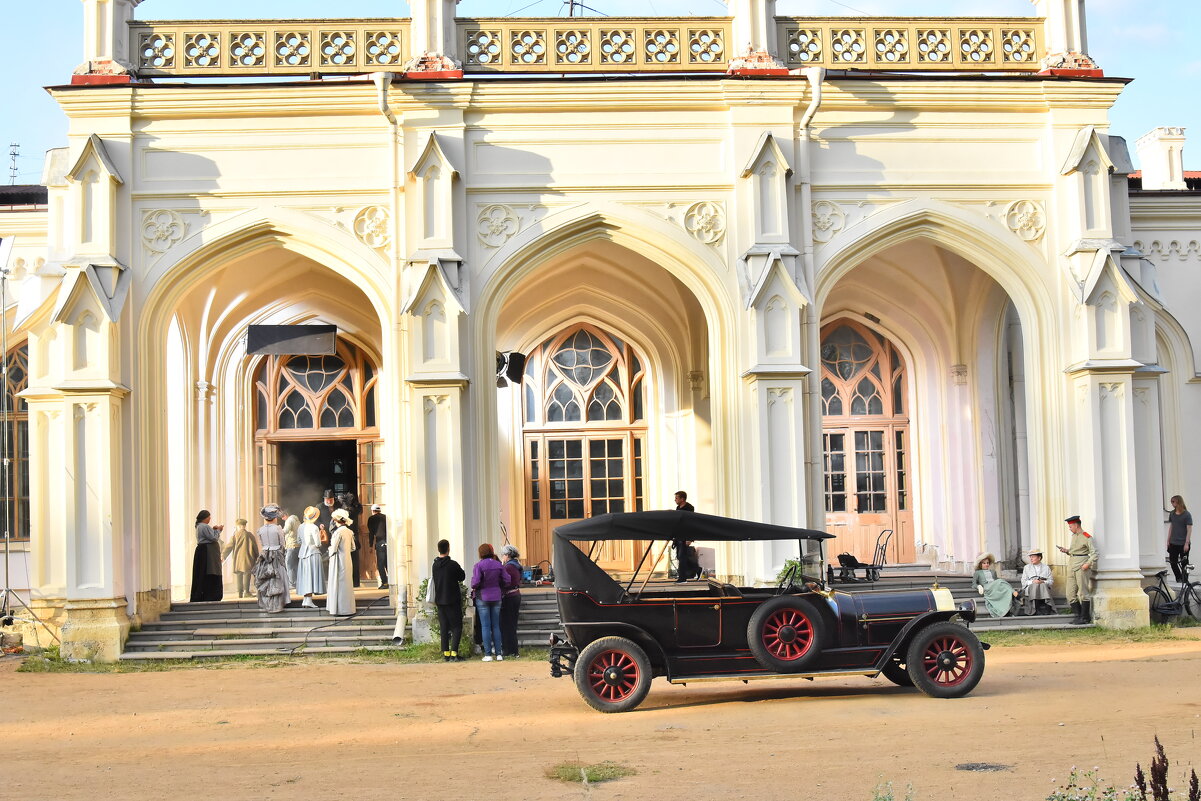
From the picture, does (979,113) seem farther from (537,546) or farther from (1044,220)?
(537,546)

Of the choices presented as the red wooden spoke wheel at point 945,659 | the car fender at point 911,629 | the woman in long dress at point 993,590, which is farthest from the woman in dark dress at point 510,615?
the woman in long dress at point 993,590

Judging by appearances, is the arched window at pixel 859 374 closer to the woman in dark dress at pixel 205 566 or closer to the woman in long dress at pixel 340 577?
the woman in long dress at pixel 340 577

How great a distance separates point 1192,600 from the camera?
1672 centimetres

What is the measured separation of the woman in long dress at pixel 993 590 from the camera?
15820mm

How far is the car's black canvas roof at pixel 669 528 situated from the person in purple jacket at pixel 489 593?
3.35 m

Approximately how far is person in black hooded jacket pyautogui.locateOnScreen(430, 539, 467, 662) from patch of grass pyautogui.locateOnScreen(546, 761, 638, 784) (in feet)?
20.0

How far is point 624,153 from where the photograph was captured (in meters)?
16.1

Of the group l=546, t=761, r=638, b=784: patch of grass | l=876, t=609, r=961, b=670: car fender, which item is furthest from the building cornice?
l=546, t=761, r=638, b=784: patch of grass

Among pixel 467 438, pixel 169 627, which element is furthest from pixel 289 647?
pixel 467 438

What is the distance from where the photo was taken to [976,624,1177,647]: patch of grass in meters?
14.6

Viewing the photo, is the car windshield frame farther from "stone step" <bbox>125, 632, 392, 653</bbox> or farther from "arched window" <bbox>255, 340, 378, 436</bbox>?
"arched window" <bbox>255, 340, 378, 436</bbox>

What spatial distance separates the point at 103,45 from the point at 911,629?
37.1 feet

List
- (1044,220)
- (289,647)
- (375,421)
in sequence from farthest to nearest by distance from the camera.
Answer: (375,421) < (1044,220) < (289,647)

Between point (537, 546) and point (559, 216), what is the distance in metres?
7.10
